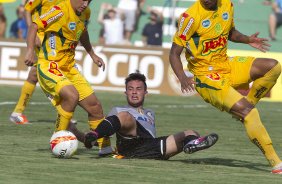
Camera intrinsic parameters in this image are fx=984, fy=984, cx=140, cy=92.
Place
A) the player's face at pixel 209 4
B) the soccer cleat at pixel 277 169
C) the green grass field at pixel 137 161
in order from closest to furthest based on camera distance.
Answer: the green grass field at pixel 137 161 < the soccer cleat at pixel 277 169 < the player's face at pixel 209 4

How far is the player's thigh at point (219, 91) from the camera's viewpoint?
11.3 m

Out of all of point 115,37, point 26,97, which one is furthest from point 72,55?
point 115,37

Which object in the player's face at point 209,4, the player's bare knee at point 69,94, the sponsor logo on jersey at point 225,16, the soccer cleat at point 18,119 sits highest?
the player's face at point 209,4

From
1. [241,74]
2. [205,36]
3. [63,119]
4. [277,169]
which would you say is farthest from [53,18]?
[277,169]

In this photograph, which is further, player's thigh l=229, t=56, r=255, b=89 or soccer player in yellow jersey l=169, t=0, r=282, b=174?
player's thigh l=229, t=56, r=255, b=89

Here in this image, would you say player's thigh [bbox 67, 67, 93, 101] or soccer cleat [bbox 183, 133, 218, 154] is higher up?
player's thigh [bbox 67, 67, 93, 101]

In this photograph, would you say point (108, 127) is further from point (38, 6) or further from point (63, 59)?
point (38, 6)

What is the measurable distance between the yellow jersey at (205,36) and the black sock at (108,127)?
1185mm

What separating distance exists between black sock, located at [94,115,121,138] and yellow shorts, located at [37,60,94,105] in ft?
3.13

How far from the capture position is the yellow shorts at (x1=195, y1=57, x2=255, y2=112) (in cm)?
1134

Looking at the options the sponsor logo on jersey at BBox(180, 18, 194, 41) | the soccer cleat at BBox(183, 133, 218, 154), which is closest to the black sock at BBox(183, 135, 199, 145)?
the soccer cleat at BBox(183, 133, 218, 154)

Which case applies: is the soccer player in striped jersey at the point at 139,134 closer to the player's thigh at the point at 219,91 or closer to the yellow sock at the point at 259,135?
the player's thigh at the point at 219,91

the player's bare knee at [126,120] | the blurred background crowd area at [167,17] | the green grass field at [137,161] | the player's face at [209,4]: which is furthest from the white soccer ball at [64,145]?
the blurred background crowd area at [167,17]

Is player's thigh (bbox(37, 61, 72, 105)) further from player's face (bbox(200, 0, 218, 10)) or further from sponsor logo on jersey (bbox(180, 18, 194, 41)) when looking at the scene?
player's face (bbox(200, 0, 218, 10))
